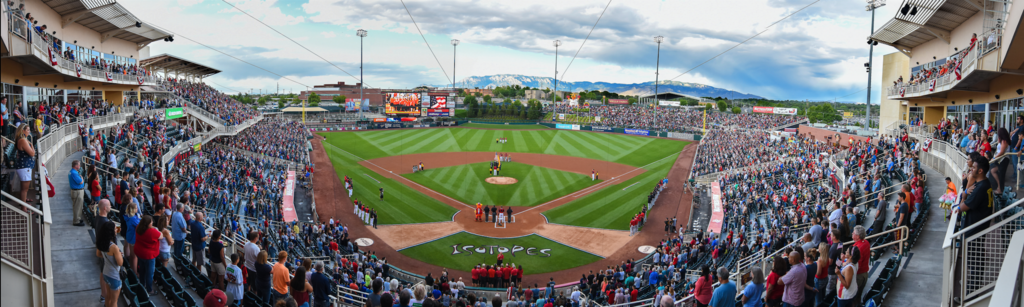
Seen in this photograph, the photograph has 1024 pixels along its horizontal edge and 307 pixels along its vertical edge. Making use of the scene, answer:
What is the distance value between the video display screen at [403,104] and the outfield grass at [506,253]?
147ft

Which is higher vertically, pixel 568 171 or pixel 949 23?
pixel 949 23

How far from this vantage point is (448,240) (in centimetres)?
2294

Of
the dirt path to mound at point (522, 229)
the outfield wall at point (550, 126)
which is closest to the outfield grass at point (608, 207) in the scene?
the dirt path to mound at point (522, 229)

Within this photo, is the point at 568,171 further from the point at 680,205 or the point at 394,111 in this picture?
the point at 394,111

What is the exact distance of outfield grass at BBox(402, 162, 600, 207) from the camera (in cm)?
3102

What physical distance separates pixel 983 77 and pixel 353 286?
67.6ft

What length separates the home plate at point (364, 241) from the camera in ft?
72.5

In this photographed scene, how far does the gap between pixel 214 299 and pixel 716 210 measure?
24730mm

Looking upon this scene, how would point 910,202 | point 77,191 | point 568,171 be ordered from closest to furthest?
point 77,191 < point 910,202 < point 568,171

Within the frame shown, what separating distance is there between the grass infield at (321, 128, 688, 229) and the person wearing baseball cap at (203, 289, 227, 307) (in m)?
19.6

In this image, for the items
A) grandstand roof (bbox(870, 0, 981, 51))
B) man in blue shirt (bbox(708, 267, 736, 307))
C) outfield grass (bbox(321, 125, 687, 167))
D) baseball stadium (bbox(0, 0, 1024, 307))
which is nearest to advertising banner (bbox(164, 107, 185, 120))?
baseball stadium (bbox(0, 0, 1024, 307))

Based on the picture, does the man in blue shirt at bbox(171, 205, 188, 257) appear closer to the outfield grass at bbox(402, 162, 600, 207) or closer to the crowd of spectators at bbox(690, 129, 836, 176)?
the outfield grass at bbox(402, 162, 600, 207)

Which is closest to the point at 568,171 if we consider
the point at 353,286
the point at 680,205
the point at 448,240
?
the point at 680,205

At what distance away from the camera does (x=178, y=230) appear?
348 inches
